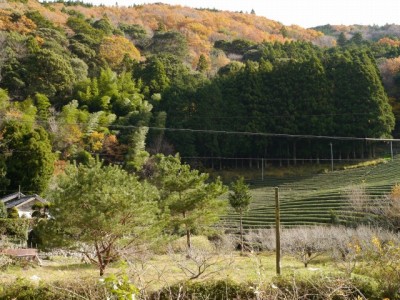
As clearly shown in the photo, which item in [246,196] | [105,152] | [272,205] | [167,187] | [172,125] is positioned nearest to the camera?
[167,187]

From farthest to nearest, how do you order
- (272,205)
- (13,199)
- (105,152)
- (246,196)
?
(105,152) < (272,205) < (13,199) < (246,196)

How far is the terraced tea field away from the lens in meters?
22.9

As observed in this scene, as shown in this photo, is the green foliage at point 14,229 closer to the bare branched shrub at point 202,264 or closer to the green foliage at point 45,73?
the bare branched shrub at point 202,264

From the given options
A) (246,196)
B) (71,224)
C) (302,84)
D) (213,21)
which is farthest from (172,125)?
(213,21)

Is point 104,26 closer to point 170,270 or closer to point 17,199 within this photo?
point 17,199

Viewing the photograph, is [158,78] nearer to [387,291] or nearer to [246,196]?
[246,196]

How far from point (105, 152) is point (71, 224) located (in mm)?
18948

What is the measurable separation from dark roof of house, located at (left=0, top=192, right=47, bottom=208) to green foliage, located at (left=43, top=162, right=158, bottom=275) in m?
9.23

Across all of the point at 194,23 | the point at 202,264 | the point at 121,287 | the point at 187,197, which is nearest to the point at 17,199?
the point at 187,197

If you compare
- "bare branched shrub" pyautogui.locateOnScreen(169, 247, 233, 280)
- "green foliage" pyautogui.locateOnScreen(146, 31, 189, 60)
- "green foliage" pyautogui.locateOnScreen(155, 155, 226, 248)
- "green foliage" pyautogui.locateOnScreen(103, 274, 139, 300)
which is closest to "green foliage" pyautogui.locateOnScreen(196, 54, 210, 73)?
"green foliage" pyautogui.locateOnScreen(146, 31, 189, 60)

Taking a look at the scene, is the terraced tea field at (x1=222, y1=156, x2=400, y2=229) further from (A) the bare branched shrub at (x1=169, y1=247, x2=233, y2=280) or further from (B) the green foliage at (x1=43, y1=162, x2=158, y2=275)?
(B) the green foliage at (x1=43, y1=162, x2=158, y2=275)

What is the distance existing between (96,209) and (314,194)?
16.8 m

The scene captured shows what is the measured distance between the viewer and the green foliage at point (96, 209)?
12.4m

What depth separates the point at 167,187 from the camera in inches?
709
